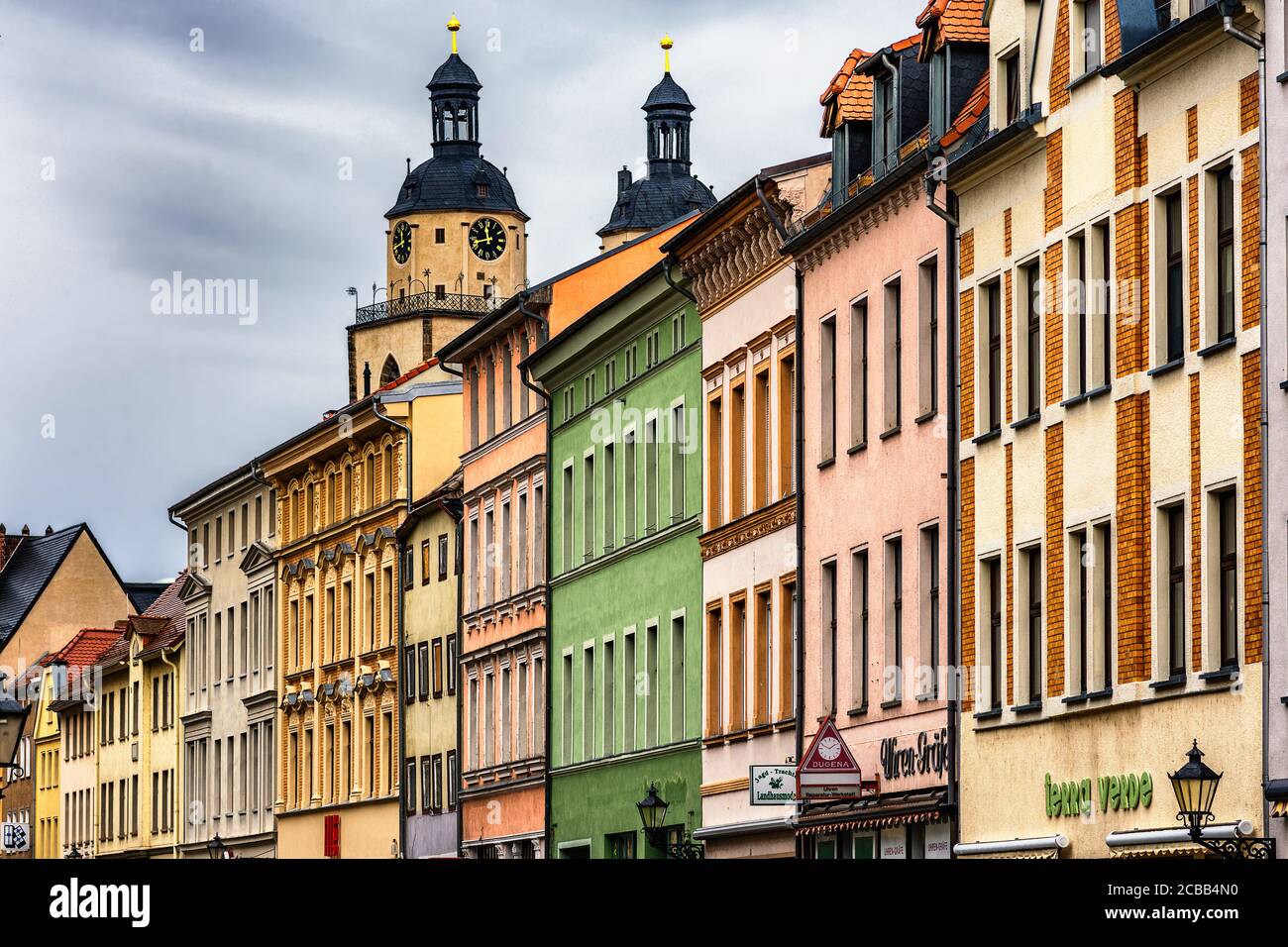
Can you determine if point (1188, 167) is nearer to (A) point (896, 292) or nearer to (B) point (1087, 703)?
(B) point (1087, 703)

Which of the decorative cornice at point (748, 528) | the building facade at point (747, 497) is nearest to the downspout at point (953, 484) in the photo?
the building facade at point (747, 497)

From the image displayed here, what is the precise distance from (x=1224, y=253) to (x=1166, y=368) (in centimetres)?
146

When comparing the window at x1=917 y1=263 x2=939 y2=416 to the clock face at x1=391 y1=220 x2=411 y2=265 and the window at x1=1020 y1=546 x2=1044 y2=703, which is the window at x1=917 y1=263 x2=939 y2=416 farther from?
the clock face at x1=391 y1=220 x2=411 y2=265

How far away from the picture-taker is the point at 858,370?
127ft

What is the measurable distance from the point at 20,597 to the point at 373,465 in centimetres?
6482

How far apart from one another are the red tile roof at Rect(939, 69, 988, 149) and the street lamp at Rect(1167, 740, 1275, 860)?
11.0 meters

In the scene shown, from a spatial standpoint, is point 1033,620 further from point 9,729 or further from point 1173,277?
point 9,729

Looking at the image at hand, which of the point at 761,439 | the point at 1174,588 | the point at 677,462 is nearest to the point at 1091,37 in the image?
the point at 1174,588

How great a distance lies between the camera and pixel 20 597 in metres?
133

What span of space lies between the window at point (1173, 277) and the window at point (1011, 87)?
4772mm

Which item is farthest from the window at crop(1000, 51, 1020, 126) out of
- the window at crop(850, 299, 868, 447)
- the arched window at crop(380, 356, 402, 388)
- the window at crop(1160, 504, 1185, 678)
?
the arched window at crop(380, 356, 402, 388)

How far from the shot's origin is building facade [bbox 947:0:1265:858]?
89.1 ft
